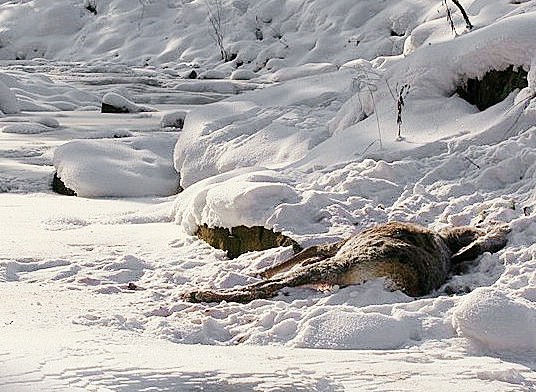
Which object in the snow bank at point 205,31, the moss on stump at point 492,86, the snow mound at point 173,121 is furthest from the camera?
the snow bank at point 205,31

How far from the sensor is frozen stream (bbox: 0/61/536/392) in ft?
8.02

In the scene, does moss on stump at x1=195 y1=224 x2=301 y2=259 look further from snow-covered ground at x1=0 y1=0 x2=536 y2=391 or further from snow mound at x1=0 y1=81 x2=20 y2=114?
snow mound at x1=0 y1=81 x2=20 y2=114

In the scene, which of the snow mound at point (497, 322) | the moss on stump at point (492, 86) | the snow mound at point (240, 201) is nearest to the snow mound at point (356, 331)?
the snow mound at point (497, 322)

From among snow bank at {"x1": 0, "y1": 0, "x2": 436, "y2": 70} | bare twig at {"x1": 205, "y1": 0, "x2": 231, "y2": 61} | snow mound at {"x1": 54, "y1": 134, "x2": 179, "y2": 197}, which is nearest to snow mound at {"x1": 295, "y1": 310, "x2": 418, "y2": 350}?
snow mound at {"x1": 54, "y1": 134, "x2": 179, "y2": 197}

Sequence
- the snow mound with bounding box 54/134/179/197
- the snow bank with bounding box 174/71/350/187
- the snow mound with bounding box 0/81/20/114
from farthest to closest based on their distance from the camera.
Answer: the snow mound with bounding box 0/81/20/114 < the snow mound with bounding box 54/134/179/197 < the snow bank with bounding box 174/71/350/187

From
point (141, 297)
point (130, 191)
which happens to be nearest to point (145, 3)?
point (130, 191)

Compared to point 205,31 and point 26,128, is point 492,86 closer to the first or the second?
point 26,128

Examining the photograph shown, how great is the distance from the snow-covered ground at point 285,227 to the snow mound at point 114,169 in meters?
0.02

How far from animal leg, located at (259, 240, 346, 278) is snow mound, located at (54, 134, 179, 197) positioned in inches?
120

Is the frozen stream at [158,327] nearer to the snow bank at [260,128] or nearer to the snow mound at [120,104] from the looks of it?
the snow bank at [260,128]

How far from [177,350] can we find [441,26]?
252 inches

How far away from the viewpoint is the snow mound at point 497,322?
2.77 meters

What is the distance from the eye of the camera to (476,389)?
7.98ft

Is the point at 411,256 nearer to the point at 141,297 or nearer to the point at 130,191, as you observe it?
the point at 141,297
